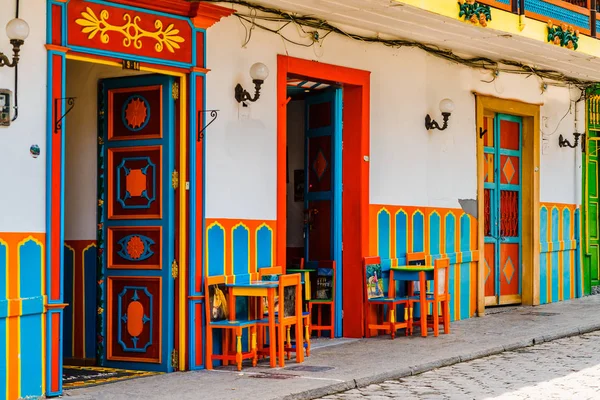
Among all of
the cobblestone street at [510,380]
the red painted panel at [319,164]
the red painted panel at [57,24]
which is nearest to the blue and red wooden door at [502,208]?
the red painted panel at [319,164]

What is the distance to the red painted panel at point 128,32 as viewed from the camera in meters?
9.02

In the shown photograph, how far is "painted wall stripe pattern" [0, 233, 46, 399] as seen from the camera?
8.27m

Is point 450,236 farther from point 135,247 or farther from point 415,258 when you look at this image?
point 135,247

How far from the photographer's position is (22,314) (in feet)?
27.5

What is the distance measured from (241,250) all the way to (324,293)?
2.22 m

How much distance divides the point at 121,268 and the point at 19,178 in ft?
7.02

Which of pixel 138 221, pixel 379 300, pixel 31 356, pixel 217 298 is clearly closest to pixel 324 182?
pixel 379 300

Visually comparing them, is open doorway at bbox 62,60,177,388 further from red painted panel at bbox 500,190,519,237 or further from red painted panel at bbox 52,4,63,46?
red painted panel at bbox 500,190,519,237

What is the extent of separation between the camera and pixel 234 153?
1071 cm

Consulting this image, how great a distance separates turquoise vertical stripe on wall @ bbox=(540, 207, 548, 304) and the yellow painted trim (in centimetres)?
289

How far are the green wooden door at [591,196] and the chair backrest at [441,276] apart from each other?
569 cm

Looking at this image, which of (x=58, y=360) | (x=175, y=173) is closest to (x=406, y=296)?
(x=175, y=173)

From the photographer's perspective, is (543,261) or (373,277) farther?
(543,261)

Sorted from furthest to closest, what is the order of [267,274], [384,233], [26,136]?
[384,233] → [267,274] → [26,136]
